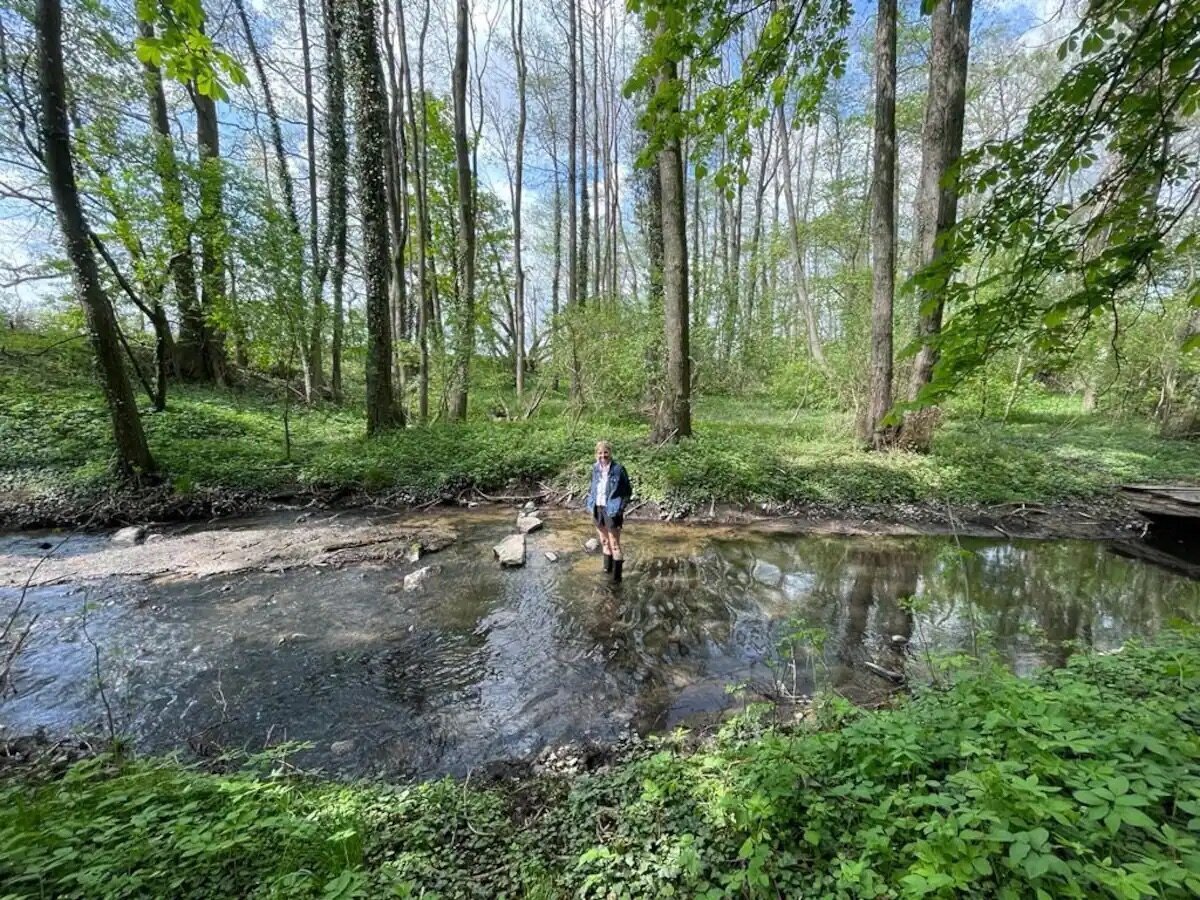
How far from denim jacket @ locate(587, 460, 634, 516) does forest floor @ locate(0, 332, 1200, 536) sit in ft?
8.85

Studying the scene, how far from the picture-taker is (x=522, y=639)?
5215 mm

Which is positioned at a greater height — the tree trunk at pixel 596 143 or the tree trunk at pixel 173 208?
the tree trunk at pixel 596 143

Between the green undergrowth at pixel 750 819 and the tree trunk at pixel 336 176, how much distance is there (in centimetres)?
1288

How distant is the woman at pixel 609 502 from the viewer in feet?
21.9

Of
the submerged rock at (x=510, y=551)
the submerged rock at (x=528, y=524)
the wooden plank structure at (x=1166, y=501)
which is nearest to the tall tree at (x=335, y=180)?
the submerged rock at (x=528, y=524)

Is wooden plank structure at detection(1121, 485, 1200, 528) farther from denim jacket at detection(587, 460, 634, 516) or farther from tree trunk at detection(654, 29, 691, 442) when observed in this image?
denim jacket at detection(587, 460, 634, 516)

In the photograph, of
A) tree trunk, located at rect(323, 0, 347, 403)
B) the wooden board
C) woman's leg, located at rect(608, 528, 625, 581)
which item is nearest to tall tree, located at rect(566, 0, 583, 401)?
tree trunk, located at rect(323, 0, 347, 403)

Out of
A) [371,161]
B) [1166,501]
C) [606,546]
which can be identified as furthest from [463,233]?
[1166,501]

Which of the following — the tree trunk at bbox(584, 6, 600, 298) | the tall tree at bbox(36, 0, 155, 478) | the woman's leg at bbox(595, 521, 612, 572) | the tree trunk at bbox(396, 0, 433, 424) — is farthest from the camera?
the tree trunk at bbox(584, 6, 600, 298)

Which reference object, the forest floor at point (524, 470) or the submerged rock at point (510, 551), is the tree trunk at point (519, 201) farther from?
the submerged rock at point (510, 551)

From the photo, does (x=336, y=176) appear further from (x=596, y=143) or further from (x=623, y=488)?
(x=623, y=488)

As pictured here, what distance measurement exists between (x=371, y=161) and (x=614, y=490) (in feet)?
31.3

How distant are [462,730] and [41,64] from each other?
10.7 meters

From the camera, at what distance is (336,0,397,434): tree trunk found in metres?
10.5
